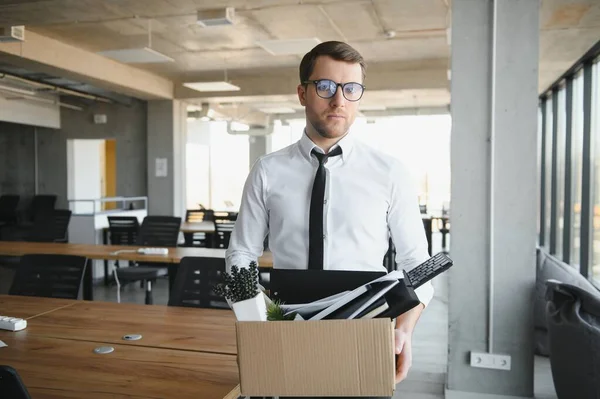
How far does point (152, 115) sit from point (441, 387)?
8.65 metres

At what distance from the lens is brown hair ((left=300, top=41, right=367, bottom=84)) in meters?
1.37

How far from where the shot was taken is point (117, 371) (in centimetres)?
173

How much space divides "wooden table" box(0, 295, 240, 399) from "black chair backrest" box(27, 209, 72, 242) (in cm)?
442

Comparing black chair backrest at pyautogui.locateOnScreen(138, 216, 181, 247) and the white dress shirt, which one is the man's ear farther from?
black chair backrest at pyautogui.locateOnScreen(138, 216, 181, 247)

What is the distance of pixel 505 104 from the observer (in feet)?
11.9

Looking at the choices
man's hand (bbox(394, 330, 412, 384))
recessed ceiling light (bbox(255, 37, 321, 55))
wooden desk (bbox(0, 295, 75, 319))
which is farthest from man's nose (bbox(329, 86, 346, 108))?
recessed ceiling light (bbox(255, 37, 321, 55))

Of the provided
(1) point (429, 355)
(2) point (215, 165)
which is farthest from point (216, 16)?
(2) point (215, 165)

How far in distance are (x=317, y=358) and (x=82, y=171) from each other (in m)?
12.8


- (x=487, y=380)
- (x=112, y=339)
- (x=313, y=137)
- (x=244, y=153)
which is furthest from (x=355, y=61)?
(x=244, y=153)

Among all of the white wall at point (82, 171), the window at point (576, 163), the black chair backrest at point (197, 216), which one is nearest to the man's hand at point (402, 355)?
the window at point (576, 163)

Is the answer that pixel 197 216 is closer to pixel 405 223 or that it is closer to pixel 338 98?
pixel 405 223

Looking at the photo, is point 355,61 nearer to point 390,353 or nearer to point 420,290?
point 420,290

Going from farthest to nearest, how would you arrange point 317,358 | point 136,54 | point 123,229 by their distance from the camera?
point 123,229 → point 136,54 → point 317,358

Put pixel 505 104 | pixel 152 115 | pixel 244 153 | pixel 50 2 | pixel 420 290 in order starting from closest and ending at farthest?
pixel 420 290, pixel 505 104, pixel 50 2, pixel 152 115, pixel 244 153
